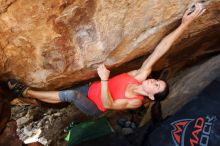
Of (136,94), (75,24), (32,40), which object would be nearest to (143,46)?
(136,94)

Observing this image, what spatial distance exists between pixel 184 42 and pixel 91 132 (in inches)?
79.1

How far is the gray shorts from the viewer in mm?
4844

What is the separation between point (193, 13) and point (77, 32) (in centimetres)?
150

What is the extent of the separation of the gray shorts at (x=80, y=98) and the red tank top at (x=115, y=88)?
89mm

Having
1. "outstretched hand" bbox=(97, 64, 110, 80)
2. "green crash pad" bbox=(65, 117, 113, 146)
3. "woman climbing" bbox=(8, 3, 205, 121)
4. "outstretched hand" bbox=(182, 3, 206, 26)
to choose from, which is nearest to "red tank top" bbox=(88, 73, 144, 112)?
"woman climbing" bbox=(8, 3, 205, 121)

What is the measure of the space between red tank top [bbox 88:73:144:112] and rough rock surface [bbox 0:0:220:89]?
210mm

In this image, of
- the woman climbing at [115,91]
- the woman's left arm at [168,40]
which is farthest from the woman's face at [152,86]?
the woman's left arm at [168,40]

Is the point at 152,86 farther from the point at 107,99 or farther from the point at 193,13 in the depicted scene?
the point at 193,13

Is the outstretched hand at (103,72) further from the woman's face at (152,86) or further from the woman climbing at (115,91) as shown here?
the woman's face at (152,86)

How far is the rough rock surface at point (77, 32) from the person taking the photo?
154 inches

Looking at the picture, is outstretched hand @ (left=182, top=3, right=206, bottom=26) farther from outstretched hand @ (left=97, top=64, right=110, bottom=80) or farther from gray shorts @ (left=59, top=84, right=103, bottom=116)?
gray shorts @ (left=59, top=84, right=103, bottom=116)

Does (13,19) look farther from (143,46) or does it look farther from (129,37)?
(143,46)

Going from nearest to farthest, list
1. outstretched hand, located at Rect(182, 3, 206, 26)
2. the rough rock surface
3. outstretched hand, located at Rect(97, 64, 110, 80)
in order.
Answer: the rough rock surface < outstretched hand, located at Rect(182, 3, 206, 26) < outstretched hand, located at Rect(97, 64, 110, 80)

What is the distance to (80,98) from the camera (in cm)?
486
